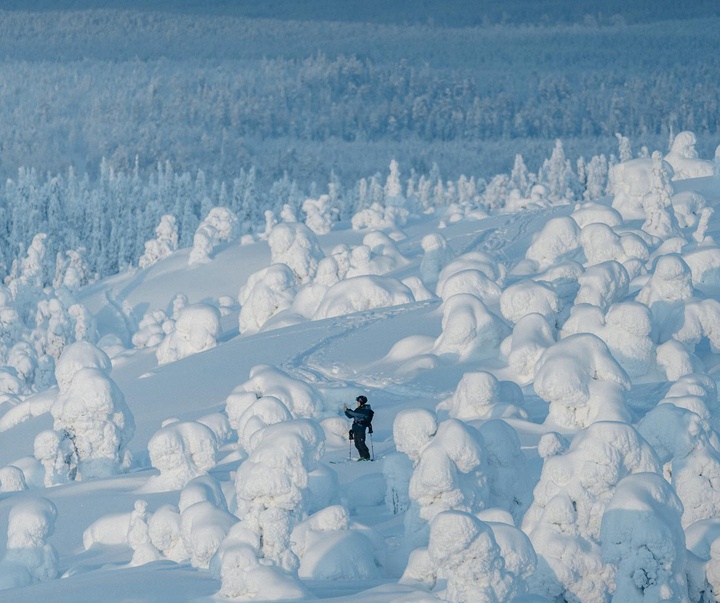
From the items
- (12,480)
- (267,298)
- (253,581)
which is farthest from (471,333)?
(267,298)

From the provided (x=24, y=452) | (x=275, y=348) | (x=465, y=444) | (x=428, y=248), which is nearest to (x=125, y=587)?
(x=465, y=444)

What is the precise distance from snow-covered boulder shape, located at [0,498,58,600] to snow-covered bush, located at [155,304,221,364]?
76.3 ft

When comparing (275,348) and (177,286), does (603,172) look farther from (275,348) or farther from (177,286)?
(275,348)

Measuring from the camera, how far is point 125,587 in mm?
12375

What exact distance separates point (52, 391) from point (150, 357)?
356 inches

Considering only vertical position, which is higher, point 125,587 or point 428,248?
point 125,587

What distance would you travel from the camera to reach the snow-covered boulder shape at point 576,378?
1828cm

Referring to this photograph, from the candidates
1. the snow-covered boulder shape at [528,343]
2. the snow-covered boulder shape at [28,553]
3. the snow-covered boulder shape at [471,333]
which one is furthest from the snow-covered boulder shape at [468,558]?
the snow-covered boulder shape at [471,333]

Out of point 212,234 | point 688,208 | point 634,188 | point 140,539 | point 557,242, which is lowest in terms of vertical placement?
point 212,234

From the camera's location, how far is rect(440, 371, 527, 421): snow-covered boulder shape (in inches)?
781

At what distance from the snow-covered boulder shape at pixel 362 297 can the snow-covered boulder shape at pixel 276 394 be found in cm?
1420

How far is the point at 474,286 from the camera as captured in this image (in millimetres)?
31766

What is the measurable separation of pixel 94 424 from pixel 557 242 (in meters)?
16.3

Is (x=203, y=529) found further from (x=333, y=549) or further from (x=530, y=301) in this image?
(x=530, y=301)
